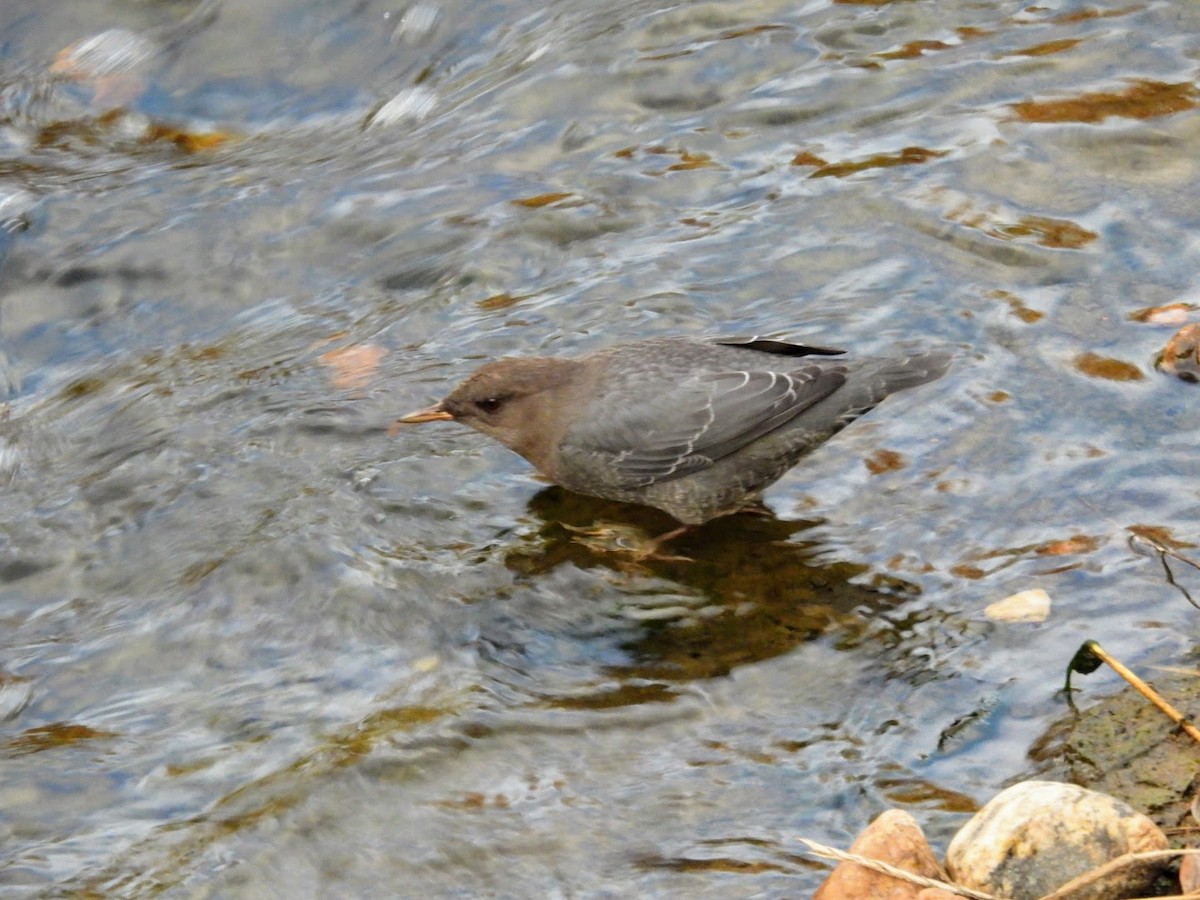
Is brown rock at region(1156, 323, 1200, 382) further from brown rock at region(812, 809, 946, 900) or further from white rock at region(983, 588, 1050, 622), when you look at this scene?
brown rock at region(812, 809, 946, 900)

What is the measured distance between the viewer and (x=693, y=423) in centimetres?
556

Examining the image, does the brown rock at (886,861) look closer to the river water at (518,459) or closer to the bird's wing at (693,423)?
the river water at (518,459)

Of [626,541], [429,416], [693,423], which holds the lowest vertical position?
[626,541]

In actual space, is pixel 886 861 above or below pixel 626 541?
above

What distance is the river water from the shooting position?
4160mm

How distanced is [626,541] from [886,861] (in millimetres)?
2457

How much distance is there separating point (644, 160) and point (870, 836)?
4.80 meters

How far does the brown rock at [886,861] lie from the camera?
3.27 meters

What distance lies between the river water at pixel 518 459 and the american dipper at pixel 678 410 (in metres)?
0.23

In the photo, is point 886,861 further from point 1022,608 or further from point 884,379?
point 884,379

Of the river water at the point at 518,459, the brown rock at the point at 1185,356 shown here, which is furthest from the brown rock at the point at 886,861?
the brown rock at the point at 1185,356

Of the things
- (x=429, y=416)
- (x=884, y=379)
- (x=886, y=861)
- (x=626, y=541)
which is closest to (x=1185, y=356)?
(x=884, y=379)

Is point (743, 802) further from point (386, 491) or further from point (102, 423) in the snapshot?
point (102, 423)

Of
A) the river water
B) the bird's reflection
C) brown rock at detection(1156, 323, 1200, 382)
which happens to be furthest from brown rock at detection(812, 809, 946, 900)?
brown rock at detection(1156, 323, 1200, 382)
